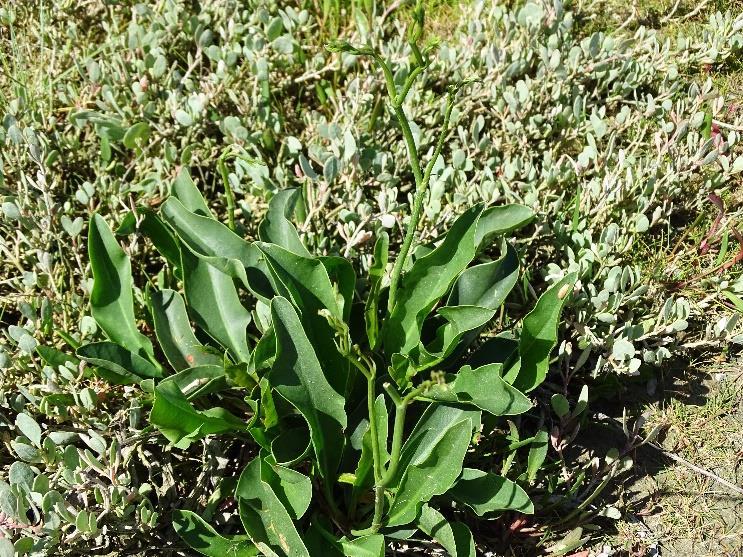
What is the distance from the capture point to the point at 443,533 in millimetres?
2225

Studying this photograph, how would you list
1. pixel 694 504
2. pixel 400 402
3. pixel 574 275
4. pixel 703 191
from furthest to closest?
pixel 703 191 < pixel 694 504 < pixel 574 275 < pixel 400 402

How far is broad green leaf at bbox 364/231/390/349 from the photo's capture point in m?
2.50

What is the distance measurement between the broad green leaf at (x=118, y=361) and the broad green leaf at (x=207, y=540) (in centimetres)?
46

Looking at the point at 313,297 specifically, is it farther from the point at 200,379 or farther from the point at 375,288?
the point at 200,379

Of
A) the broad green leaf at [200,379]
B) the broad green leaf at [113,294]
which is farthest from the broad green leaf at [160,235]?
the broad green leaf at [200,379]

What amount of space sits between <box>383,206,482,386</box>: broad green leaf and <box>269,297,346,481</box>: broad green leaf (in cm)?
29

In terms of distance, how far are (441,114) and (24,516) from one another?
222cm

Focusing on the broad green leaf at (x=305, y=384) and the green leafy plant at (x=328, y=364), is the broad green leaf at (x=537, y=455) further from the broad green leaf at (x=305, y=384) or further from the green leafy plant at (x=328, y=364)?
the broad green leaf at (x=305, y=384)

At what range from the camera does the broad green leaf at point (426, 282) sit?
245cm

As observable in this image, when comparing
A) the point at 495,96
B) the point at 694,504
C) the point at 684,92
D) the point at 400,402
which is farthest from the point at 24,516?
the point at 684,92

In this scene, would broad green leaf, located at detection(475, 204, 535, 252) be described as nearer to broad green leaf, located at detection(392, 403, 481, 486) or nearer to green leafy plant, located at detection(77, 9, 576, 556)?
green leafy plant, located at detection(77, 9, 576, 556)

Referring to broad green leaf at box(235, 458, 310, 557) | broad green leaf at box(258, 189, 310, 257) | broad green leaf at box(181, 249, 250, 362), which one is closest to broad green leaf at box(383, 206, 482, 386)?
broad green leaf at box(258, 189, 310, 257)

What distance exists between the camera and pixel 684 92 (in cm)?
374

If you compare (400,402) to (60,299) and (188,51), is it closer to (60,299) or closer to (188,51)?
(60,299)
